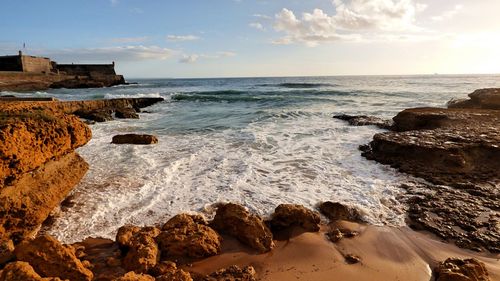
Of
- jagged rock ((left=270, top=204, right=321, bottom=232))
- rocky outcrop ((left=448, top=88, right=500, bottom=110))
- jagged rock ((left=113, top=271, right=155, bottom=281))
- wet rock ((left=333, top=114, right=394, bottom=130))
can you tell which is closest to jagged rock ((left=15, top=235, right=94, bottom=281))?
jagged rock ((left=113, top=271, right=155, bottom=281))

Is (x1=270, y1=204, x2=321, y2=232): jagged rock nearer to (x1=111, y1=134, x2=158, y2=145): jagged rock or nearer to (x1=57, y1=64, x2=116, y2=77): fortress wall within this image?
(x1=111, y1=134, x2=158, y2=145): jagged rock

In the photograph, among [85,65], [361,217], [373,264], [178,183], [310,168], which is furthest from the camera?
[85,65]

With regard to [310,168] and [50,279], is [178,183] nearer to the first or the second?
[310,168]

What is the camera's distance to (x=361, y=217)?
516 centimetres

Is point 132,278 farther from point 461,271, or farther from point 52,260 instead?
point 461,271

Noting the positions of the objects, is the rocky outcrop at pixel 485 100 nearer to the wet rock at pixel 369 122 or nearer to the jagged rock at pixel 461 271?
the wet rock at pixel 369 122

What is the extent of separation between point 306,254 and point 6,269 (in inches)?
119

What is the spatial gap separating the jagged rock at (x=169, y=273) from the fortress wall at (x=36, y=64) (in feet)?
150

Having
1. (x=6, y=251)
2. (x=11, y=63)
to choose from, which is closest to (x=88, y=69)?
(x=11, y=63)

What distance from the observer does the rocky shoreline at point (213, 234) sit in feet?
11.6

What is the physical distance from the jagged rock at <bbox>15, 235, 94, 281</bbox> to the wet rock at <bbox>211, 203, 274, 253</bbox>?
1675 mm

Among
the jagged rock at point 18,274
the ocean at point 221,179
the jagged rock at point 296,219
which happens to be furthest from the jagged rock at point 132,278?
the jagged rock at point 296,219

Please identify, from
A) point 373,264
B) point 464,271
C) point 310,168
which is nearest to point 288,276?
point 373,264

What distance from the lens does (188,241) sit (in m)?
4.00
